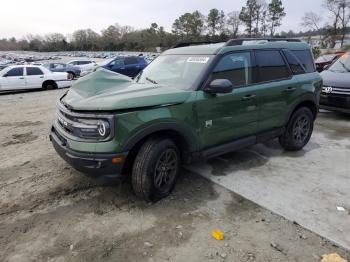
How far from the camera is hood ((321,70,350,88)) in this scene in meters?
7.43

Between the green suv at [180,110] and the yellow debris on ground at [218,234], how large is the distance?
0.83 metres

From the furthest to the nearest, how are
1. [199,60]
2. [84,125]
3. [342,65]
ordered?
[342,65], [199,60], [84,125]

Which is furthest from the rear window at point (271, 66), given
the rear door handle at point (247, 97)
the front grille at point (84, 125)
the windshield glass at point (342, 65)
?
the windshield glass at point (342, 65)

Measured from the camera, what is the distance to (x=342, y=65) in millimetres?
8312

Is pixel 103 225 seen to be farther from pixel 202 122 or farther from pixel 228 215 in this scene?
pixel 202 122

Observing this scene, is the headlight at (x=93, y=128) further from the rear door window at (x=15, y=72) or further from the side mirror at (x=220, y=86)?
the rear door window at (x=15, y=72)

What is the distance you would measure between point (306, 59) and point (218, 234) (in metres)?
3.69

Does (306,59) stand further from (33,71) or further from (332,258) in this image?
(33,71)

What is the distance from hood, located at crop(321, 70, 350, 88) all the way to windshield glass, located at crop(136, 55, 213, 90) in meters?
4.79

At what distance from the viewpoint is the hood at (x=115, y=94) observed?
129 inches

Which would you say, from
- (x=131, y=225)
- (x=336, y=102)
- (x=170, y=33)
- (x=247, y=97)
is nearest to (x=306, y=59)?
(x=247, y=97)

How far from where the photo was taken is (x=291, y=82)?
4.99 metres

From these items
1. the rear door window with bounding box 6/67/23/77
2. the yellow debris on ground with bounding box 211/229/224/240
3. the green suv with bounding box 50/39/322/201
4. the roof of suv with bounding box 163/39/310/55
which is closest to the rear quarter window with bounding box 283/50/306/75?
the green suv with bounding box 50/39/322/201

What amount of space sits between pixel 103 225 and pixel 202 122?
1.62 meters
